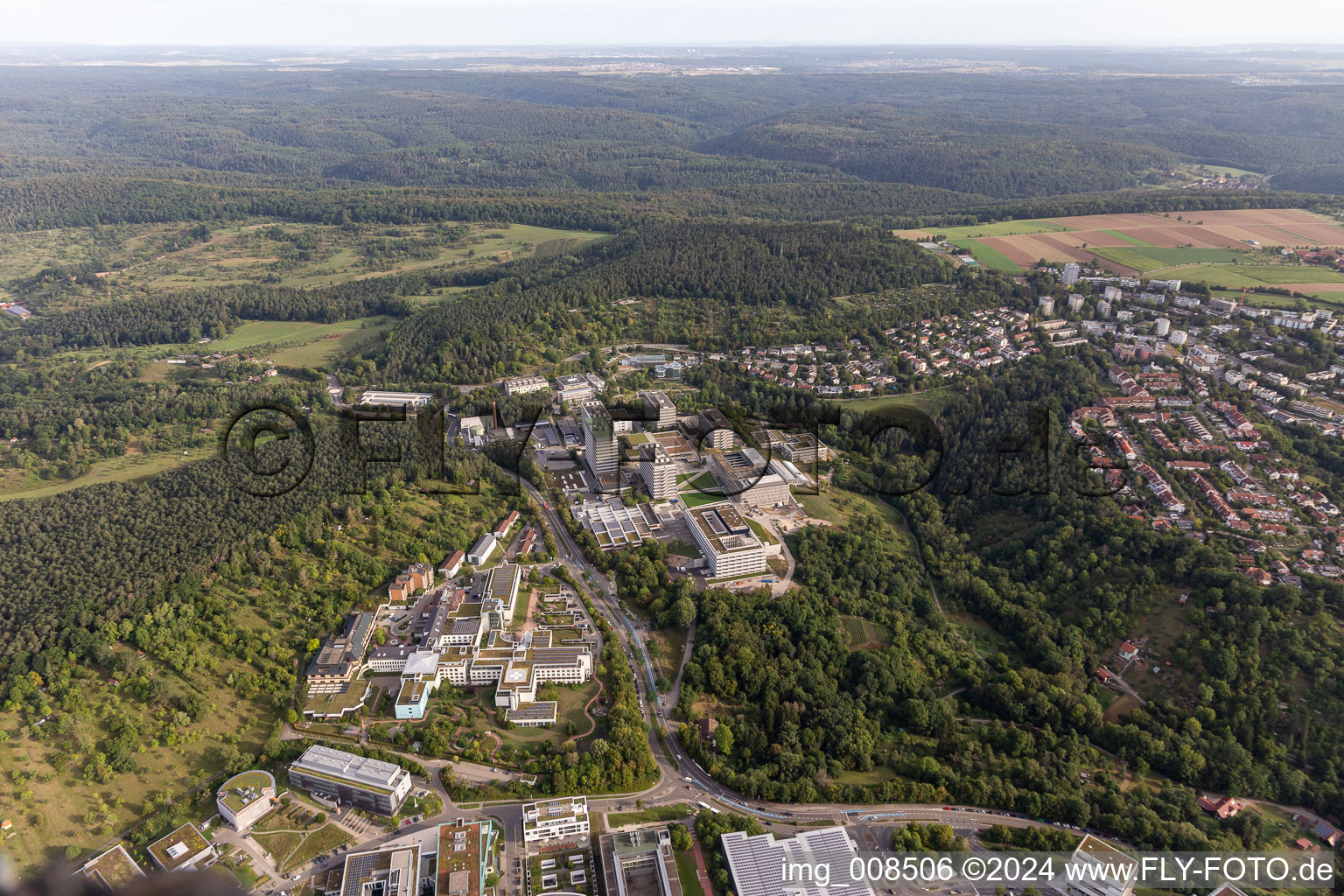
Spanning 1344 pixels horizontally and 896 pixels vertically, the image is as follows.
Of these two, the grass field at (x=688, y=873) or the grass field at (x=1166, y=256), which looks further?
the grass field at (x=1166, y=256)

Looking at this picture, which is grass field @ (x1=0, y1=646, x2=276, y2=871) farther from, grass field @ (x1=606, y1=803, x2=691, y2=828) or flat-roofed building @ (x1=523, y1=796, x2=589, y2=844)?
grass field @ (x1=606, y1=803, x2=691, y2=828)

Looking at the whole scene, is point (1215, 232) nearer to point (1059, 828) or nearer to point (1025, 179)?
point (1025, 179)

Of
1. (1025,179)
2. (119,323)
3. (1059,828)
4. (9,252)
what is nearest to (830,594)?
(1059,828)

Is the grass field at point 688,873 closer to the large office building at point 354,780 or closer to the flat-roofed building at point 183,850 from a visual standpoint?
the large office building at point 354,780

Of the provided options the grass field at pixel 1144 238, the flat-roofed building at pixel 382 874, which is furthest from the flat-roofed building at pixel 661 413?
the grass field at pixel 1144 238

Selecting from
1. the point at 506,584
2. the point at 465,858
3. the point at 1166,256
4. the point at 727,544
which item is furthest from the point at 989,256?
the point at 465,858

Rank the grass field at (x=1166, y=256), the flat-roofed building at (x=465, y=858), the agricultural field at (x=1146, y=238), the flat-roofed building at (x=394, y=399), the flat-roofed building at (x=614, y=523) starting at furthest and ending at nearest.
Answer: the agricultural field at (x=1146, y=238) → the grass field at (x=1166, y=256) → the flat-roofed building at (x=394, y=399) → the flat-roofed building at (x=614, y=523) → the flat-roofed building at (x=465, y=858)

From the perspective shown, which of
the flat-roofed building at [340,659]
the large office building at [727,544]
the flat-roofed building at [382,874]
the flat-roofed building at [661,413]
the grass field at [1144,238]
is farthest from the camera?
the grass field at [1144,238]

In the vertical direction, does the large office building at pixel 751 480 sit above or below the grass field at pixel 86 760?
above
